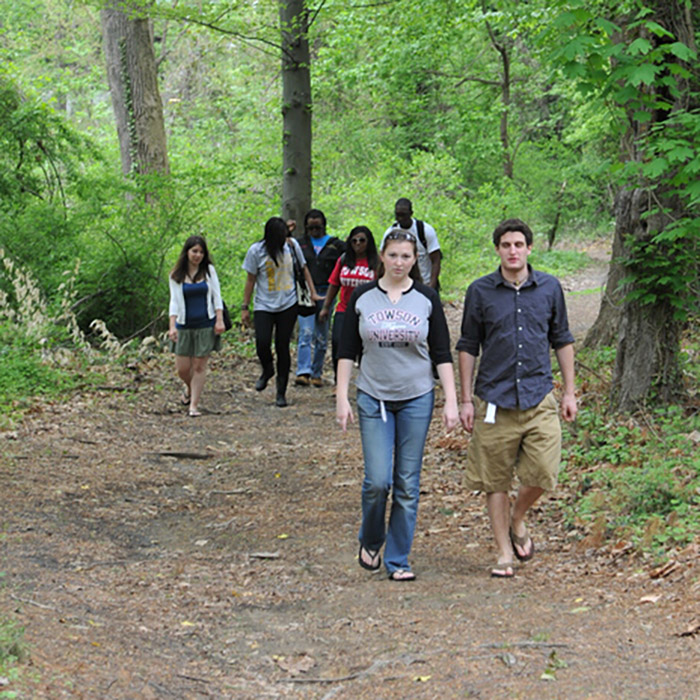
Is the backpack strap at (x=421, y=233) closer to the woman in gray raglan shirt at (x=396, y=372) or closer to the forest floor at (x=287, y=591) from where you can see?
the forest floor at (x=287, y=591)

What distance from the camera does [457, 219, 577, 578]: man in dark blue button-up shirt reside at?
5.44 metres

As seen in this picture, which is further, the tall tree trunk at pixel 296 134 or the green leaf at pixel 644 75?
the tall tree trunk at pixel 296 134

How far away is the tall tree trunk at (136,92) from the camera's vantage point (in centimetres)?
1728

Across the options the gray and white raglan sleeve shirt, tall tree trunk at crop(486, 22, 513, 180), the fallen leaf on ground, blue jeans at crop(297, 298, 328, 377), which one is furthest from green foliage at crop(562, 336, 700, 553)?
tall tree trunk at crop(486, 22, 513, 180)

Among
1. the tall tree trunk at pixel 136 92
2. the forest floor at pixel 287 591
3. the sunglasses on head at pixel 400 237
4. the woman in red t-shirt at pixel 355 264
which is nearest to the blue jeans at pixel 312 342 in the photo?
the woman in red t-shirt at pixel 355 264

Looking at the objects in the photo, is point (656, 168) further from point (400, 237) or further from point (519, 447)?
point (519, 447)

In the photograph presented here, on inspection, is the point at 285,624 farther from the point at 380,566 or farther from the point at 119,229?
the point at 119,229

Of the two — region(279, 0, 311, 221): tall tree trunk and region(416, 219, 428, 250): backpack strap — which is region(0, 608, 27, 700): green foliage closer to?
region(416, 219, 428, 250): backpack strap

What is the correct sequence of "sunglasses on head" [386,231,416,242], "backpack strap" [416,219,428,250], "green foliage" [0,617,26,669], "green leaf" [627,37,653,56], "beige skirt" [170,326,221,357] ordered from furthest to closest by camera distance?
"backpack strap" [416,219,428,250] < "beige skirt" [170,326,221,357] < "green leaf" [627,37,653,56] < "sunglasses on head" [386,231,416,242] < "green foliage" [0,617,26,669]

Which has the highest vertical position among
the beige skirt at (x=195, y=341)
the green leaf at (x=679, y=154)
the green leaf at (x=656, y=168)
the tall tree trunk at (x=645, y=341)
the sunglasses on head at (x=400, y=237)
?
the green leaf at (x=679, y=154)

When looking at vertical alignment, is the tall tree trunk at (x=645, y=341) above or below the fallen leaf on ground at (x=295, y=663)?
above

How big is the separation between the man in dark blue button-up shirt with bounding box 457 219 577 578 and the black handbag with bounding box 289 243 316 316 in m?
5.64

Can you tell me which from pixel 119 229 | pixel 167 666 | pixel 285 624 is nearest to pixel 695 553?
pixel 285 624

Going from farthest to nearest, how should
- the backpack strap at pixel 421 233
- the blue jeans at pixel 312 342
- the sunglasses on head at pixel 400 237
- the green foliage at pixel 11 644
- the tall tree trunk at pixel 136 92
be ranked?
the tall tree trunk at pixel 136 92, the blue jeans at pixel 312 342, the backpack strap at pixel 421 233, the sunglasses on head at pixel 400 237, the green foliage at pixel 11 644
